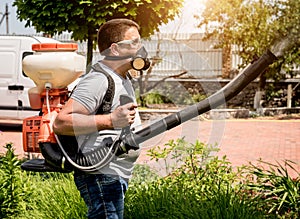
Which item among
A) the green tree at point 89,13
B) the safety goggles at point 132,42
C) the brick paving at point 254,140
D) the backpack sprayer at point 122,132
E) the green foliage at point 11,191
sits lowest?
the brick paving at point 254,140

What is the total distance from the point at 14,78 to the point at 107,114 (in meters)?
10.1

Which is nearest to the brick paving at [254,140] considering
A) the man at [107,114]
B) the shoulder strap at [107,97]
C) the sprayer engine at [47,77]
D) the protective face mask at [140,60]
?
the sprayer engine at [47,77]

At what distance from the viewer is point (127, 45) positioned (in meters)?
2.41

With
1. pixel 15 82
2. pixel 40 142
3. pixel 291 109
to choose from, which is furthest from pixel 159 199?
pixel 291 109

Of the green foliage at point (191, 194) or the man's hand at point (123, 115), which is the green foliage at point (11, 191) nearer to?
the green foliage at point (191, 194)

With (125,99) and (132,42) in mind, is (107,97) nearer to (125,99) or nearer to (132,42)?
(125,99)

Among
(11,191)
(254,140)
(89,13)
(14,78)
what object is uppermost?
(89,13)

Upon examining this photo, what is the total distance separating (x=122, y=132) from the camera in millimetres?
2447

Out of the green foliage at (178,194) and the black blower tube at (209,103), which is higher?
the black blower tube at (209,103)

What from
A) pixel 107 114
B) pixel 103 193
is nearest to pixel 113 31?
pixel 107 114

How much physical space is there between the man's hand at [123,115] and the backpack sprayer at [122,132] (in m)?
0.08

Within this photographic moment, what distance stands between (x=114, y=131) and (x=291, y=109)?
15045 millimetres

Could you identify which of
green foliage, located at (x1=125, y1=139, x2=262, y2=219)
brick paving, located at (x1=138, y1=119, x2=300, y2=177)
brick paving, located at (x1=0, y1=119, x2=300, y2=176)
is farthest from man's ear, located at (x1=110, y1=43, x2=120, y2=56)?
brick paving, located at (x1=0, y1=119, x2=300, y2=176)

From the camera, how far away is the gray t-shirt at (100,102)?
241 centimetres
